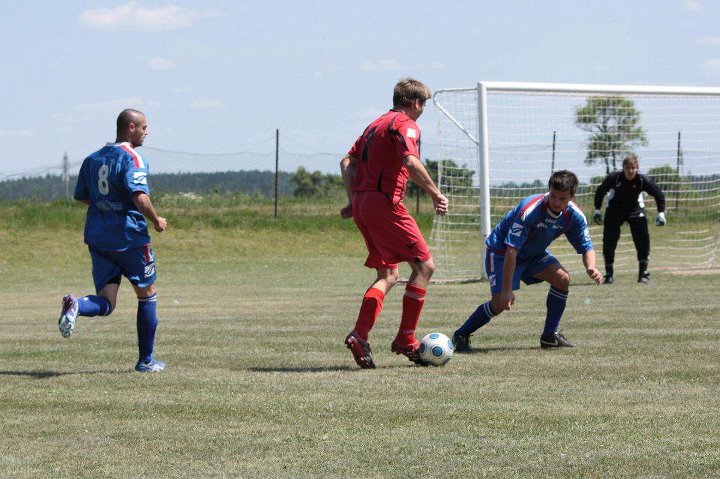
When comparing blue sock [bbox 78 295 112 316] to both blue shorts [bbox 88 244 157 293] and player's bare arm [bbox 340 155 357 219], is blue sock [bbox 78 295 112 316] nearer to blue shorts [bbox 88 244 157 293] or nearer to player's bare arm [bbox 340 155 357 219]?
blue shorts [bbox 88 244 157 293]

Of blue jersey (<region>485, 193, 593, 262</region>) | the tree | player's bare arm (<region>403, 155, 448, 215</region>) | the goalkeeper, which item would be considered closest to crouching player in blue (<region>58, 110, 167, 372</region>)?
player's bare arm (<region>403, 155, 448, 215</region>)

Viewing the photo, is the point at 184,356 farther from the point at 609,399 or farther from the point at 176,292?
the point at 176,292

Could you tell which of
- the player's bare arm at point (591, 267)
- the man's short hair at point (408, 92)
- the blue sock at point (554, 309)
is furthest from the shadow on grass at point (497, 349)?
the man's short hair at point (408, 92)

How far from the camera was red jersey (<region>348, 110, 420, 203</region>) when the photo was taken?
7.50m

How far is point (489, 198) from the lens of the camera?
17859 millimetres

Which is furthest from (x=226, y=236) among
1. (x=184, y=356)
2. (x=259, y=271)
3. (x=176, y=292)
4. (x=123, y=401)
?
(x=123, y=401)

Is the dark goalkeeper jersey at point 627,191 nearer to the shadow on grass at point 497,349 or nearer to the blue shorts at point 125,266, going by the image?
the shadow on grass at point 497,349

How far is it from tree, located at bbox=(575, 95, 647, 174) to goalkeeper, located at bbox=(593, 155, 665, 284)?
3281mm

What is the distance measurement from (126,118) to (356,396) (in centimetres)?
263

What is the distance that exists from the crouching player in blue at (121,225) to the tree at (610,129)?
42.8 feet

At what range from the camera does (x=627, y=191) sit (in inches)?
640

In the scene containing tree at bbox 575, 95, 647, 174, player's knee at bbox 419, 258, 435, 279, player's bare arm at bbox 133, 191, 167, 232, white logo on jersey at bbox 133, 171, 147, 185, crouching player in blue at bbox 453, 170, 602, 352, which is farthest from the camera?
tree at bbox 575, 95, 647, 174

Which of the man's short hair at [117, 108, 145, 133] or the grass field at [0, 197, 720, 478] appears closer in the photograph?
the grass field at [0, 197, 720, 478]

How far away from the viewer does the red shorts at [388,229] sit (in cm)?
764
